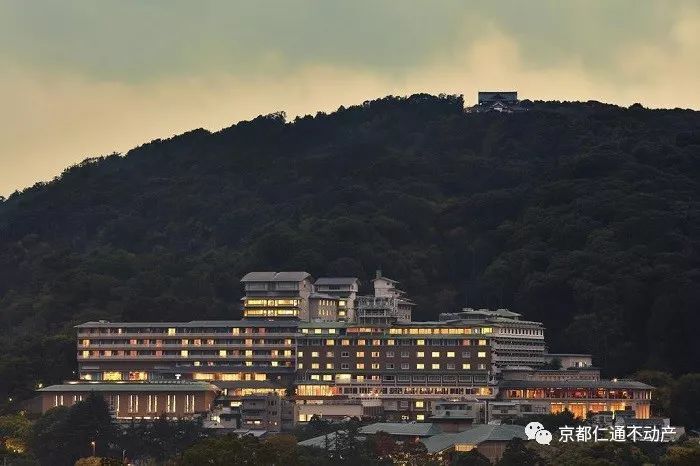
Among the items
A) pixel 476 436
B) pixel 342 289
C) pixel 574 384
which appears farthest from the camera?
pixel 342 289

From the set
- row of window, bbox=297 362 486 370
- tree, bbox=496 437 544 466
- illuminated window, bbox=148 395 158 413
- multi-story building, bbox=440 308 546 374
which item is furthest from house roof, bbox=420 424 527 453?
illuminated window, bbox=148 395 158 413

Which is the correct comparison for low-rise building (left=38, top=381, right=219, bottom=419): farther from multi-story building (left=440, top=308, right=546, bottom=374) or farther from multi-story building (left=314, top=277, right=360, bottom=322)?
multi-story building (left=440, top=308, right=546, bottom=374)

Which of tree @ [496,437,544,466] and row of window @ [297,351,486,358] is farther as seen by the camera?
row of window @ [297,351,486,358]

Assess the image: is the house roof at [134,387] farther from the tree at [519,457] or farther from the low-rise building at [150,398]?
the tree at [519,457]

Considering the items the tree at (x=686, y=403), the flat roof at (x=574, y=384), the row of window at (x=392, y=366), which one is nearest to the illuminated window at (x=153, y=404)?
the row of window at (x=392, y=366)

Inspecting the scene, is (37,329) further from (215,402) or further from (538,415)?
(538,415)

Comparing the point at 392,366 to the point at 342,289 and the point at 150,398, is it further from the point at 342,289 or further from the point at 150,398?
the point at 342,289

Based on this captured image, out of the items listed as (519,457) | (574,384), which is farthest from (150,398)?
(519,457)
